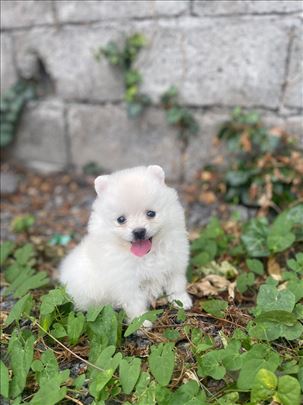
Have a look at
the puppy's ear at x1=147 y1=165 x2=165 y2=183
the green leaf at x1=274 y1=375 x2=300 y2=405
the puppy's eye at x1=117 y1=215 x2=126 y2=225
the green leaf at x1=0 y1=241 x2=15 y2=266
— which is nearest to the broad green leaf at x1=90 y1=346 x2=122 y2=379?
the puppy's eye at x1=117 y1=215 x2=126 y2=225

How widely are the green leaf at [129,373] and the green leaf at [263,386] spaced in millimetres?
486

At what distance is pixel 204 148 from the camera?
4191mm

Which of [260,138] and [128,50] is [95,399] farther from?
[128,50]

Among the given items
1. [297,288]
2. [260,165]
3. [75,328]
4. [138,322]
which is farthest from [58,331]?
[260,165]

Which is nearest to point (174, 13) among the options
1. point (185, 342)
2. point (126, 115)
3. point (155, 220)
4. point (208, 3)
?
point (208, 3)

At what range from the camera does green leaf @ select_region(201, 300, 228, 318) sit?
7.95 feet

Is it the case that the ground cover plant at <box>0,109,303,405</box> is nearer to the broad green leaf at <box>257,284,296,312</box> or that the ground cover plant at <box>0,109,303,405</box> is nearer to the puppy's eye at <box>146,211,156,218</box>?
the broad green leaf at <box>257,284,296,312</box>

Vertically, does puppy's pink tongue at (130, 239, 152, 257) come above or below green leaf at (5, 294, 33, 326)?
above

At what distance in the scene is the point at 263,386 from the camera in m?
1.91

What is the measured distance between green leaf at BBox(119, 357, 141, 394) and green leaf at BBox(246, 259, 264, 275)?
1137 millimetres

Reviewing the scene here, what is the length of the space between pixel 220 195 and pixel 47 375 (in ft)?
8.06

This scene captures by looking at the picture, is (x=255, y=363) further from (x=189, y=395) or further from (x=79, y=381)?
(x=79, y=381)

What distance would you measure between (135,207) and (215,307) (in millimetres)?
723

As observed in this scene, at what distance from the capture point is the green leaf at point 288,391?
Result: 186 cm
